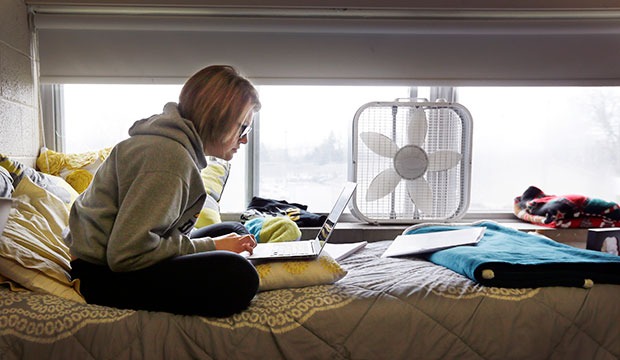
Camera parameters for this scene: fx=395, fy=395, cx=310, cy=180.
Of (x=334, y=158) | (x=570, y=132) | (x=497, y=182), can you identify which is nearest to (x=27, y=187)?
(x=334, y=158)

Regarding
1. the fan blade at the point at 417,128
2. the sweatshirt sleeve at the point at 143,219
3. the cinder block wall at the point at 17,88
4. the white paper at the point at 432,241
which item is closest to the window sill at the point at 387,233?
the white paper at the point at 432,241

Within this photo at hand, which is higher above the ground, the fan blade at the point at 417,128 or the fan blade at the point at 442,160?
the fan blade at the point at 417,128

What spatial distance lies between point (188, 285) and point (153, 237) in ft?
0.49

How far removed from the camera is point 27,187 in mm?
1345

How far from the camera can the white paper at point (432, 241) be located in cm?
150

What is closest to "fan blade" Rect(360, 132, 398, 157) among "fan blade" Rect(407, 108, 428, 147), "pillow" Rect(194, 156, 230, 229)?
"fan blade" Rect(407, 108, 428, 147)

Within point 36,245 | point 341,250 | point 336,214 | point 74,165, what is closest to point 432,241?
point 341,250

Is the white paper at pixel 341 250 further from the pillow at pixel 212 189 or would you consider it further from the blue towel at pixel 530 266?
the pillow at pixel 212 189

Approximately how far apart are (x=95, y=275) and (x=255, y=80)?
4.85ft

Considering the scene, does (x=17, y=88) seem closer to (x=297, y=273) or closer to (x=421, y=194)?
(x=297, y=273)

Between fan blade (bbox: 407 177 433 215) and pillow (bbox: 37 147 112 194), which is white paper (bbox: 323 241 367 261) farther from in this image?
pillow (bbox: 37 147 112 194)

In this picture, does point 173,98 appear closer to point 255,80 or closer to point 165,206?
point 255,80

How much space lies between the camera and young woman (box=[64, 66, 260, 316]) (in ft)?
3.14

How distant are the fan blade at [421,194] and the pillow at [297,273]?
40.1 inches
